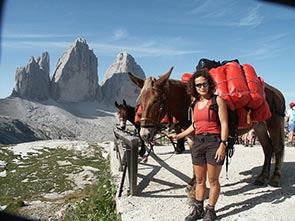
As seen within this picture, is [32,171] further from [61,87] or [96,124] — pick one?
[61,87]

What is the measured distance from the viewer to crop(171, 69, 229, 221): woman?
4.24 m

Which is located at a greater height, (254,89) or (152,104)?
(254,89)

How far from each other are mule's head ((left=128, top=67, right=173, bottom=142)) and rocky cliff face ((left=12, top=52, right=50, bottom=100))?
152258 mm

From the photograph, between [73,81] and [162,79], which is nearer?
[162,79]

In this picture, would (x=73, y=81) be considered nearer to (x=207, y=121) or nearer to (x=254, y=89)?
(x=254, y=89)

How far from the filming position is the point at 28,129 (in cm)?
8631

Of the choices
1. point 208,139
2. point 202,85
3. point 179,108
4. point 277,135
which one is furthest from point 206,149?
point 277,135

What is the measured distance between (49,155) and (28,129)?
77036 millimetres

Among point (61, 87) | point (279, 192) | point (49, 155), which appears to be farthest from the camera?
point (61, 87)

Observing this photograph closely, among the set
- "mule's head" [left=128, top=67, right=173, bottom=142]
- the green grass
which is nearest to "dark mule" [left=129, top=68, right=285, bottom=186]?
"mule's head" [left=128, top=67, right=173, bottom=142]

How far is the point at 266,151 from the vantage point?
695cm

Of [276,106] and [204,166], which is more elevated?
[276,106]

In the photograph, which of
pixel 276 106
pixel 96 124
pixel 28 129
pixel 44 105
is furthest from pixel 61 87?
pixel 276 106

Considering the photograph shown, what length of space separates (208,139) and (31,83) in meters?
155
